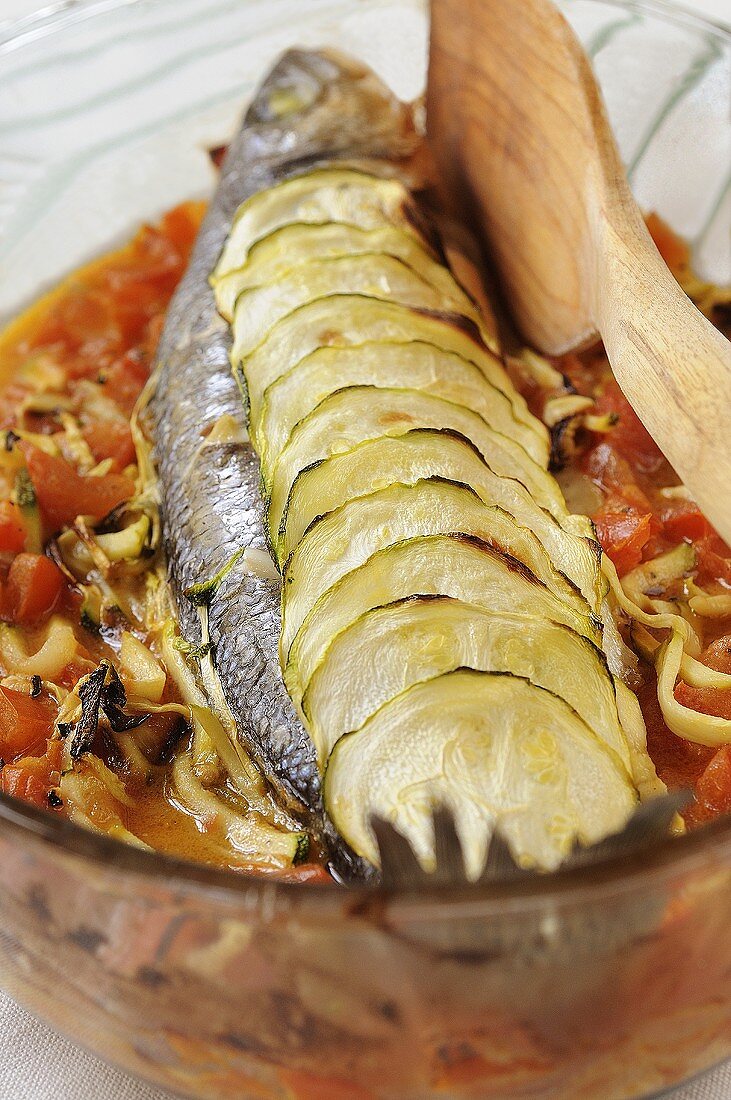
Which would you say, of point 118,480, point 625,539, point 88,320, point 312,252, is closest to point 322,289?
point 312,252

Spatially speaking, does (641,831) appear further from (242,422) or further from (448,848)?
(242,422)

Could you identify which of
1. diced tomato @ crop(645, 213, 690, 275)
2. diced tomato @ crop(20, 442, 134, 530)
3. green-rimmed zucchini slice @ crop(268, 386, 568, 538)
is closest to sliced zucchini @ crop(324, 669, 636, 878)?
green-rimmed zucchini slice @ crop(268, 386, 568, 538)

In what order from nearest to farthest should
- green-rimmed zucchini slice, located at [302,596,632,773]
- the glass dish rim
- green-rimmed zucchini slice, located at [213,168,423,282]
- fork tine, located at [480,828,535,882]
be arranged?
the glass dish rim → fork tine, located at [480,828,535,882] → green-rimmed zucchini slice, located at [302,596,632,773] → green-rimmed zucchini slice, located at [213,168,423,282]

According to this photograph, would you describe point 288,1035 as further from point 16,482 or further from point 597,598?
point 16,482

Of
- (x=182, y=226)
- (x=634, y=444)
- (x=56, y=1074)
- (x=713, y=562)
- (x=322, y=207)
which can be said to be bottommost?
(x=713, y=562)

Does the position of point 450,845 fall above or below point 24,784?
above

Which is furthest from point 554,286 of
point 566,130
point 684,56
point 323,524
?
point 323,524

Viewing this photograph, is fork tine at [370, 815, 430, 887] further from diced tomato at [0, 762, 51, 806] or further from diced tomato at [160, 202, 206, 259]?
diced tomato at [160, 202, 206, 259]

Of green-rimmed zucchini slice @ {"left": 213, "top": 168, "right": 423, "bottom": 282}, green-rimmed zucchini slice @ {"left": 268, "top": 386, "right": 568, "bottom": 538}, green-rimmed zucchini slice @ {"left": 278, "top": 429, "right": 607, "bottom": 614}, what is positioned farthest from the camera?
green-rimmed zucchini slice @ {"left": 213, "top": 168, "right": 423, "bottom": 282}

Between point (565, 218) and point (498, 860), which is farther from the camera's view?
point (565, 218)
